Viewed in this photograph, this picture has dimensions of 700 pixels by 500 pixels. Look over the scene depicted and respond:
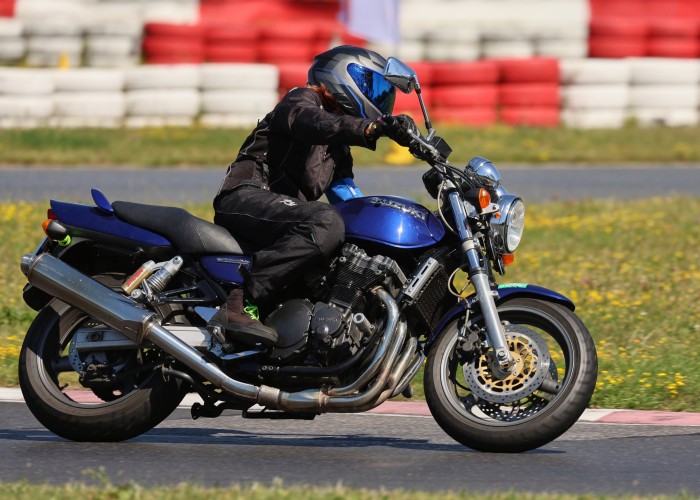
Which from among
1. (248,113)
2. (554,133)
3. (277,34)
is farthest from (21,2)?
(554,133)

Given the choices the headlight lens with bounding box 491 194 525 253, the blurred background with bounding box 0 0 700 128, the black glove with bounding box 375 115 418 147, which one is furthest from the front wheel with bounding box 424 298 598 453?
the blurred background with bounding box 0 0 700 128

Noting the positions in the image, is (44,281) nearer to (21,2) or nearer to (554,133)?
(554,133)

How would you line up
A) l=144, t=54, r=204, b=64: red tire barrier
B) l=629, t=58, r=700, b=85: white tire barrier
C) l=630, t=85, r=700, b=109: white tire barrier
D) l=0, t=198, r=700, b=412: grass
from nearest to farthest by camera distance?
l=0, t=198, r=700, b=412: grass → l=629, t=58, r=700, b=85: white tire barrier → l=630, t=85, r=700, b=109: white tire barrier → l=144, t=54, r=204, b=64: red tire barrier

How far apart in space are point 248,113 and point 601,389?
1156 centimetres

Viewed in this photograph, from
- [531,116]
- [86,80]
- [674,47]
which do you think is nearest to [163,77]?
[86,80]

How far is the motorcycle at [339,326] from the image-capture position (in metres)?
5.41

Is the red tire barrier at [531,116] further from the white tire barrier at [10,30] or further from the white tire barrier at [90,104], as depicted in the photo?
the white tire barrier at [10,30]

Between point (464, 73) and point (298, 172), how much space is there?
12180 millimetres

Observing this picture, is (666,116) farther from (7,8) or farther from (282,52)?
(7,8)

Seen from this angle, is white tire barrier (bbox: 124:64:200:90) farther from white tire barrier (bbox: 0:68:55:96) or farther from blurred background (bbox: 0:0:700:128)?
white tire barrier (bbox: 0:68:55:96)

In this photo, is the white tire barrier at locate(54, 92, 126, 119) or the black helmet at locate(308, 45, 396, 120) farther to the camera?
the white tire barrier at locate(54, 92, 126, 119)

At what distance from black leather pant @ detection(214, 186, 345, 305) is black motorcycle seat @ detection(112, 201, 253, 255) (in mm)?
62

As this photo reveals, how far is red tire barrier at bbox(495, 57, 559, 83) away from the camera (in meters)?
17.5

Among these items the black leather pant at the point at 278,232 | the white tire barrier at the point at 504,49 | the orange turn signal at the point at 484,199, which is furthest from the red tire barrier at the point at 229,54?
the orange turn signal at the point at 484,199
